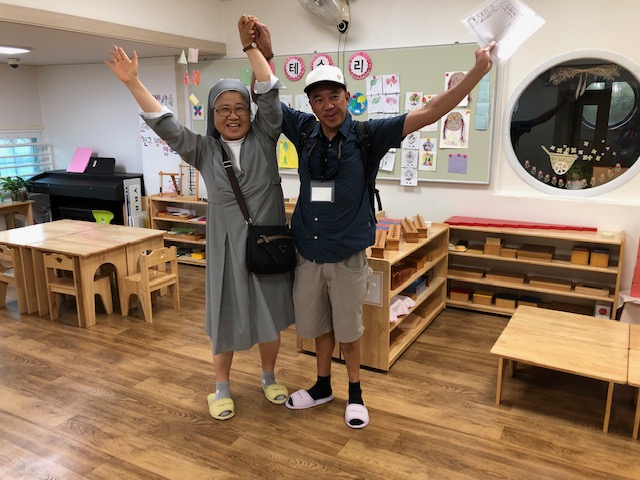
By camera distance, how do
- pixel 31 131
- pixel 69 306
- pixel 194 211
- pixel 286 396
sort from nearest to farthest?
pixel 286 396
pixel 69 306
pixel 194 211
pixel 31 131

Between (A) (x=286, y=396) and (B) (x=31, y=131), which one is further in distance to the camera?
(B) (x=31, y=131)

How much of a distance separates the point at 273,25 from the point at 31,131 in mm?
3704

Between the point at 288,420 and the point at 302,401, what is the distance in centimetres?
14

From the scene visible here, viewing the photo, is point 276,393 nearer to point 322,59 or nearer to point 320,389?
point 320,389

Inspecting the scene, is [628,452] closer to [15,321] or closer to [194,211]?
[15,321]

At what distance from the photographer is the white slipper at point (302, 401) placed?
2.64 m

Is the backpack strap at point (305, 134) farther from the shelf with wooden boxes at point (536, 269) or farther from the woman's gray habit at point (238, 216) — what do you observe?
the shelf with wooden boxes at point (536, 269)

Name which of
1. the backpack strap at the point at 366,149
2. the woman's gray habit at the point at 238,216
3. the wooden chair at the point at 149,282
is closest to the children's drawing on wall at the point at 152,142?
the wooden chair at the point at 149,282

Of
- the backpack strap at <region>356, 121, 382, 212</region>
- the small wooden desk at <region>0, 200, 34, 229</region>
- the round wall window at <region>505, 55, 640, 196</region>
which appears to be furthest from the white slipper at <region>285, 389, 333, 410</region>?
the small wooden desk at <region>0, 200, 34, 229</region>

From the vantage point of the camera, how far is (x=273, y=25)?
481 cm

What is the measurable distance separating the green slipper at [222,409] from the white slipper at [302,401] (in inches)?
11.4


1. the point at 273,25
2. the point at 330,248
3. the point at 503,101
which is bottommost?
the point at 330,248

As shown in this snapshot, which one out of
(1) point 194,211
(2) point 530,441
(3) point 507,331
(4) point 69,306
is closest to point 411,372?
(3) point 507,331

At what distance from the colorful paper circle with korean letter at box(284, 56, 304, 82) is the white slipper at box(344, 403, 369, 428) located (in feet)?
10.6
